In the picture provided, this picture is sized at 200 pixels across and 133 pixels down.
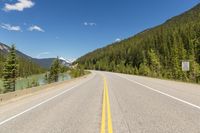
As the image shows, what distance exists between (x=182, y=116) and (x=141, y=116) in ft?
4.23

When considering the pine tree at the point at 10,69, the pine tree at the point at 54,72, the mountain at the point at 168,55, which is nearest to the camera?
the pine tree at the point at 10,69

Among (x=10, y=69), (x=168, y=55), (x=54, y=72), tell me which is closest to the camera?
(x=10, y=69)

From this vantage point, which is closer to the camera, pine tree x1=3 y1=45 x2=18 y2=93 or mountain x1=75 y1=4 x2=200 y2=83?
pine tree x1=3 y1=45 x2=18 y2=93

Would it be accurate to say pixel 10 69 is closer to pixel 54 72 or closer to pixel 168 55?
pixel 54 72

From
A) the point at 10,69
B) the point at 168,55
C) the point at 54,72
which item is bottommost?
the point at 54,72

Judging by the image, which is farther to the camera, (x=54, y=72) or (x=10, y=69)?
(x=54, y=72)

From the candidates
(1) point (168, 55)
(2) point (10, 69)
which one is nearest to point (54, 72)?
(2) point (10, 69)

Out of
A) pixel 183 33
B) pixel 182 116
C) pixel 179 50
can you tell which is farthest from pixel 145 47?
pixel 182 116

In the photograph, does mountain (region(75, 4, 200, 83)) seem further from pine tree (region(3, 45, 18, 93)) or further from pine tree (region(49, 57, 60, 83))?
pine tree (region(3, 45, 18, 93))

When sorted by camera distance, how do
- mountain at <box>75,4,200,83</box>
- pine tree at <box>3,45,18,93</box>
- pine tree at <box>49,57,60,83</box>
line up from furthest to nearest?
pine tree at <box>49,57,60,83</box>
mountain at <box>75,4,200,83</box>
pine tree at <box>3,45,18,93</box>

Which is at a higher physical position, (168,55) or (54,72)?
(168,55)

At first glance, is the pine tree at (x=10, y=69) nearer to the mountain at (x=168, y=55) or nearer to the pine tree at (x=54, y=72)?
the pine tree at (x=54, y=72)

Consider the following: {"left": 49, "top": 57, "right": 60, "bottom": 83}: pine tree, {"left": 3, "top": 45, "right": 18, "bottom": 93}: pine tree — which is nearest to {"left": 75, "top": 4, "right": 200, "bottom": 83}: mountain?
{"left": 49, "top": 57, "right": 60, "bottom": 83}: pine tree

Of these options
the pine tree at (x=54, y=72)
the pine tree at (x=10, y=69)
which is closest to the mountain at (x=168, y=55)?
the pine tree at (x=54, y=72)
